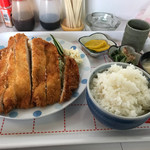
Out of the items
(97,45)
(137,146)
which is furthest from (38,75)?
(137,146)

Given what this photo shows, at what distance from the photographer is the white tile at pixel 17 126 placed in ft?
3.04

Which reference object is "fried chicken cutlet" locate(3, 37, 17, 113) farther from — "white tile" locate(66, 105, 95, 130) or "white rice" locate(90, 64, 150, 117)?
"white rice" locate(90, 64, 150, 117)

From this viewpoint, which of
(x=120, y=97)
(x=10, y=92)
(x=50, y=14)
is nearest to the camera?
(x=120, y=97)

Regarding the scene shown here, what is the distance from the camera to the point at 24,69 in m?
1.04

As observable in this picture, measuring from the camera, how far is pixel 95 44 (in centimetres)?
145

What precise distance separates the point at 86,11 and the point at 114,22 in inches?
14.8

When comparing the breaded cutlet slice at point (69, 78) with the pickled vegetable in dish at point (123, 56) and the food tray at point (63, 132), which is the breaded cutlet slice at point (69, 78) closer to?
the food tray at point (63, 132)

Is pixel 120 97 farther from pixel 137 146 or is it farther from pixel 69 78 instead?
pixel 137 146

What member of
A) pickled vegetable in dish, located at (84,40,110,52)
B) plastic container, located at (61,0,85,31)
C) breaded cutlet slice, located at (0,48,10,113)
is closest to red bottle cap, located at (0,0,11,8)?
plastic container, located at (61,0,85,31)

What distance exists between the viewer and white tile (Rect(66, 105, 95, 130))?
96 centimetres

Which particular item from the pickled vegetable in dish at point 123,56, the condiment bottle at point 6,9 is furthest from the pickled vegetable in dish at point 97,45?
the condiment bottle at point 6,9

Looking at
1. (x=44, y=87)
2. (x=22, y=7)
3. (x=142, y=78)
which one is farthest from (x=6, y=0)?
(x=142, y=78)

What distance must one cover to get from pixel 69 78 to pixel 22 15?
104 centimetres

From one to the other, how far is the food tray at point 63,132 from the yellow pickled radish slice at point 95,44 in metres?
0.64
